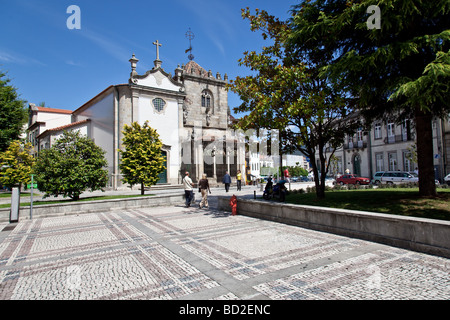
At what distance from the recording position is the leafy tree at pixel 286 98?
26.6 ft

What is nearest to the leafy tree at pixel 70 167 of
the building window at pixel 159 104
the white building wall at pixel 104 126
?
the white building wall at pixel 104 126

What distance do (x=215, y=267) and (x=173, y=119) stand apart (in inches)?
1012

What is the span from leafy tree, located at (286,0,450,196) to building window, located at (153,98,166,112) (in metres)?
20.8

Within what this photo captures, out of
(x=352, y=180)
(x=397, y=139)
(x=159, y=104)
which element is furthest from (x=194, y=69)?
(x=397, y=139)

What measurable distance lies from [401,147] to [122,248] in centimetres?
3456

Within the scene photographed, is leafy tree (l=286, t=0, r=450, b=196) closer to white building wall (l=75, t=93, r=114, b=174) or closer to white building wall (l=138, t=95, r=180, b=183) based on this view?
white building wall (l=138, t=95, r=180, b=183)

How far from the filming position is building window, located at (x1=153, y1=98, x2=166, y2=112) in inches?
1093

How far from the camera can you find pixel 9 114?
2566 cm

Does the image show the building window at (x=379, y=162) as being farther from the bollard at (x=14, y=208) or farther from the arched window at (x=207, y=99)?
the bollard at (x=14, y=208)

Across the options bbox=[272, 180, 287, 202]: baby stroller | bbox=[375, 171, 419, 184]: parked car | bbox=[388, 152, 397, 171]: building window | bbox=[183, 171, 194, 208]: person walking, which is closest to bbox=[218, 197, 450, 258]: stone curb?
bbox=[272, 180, 287, 202]: baby stroller

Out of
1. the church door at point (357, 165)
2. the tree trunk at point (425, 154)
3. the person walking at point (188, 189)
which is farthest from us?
the church door at point (357, 165)

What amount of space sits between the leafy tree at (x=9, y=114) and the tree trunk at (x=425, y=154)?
31940 mm
